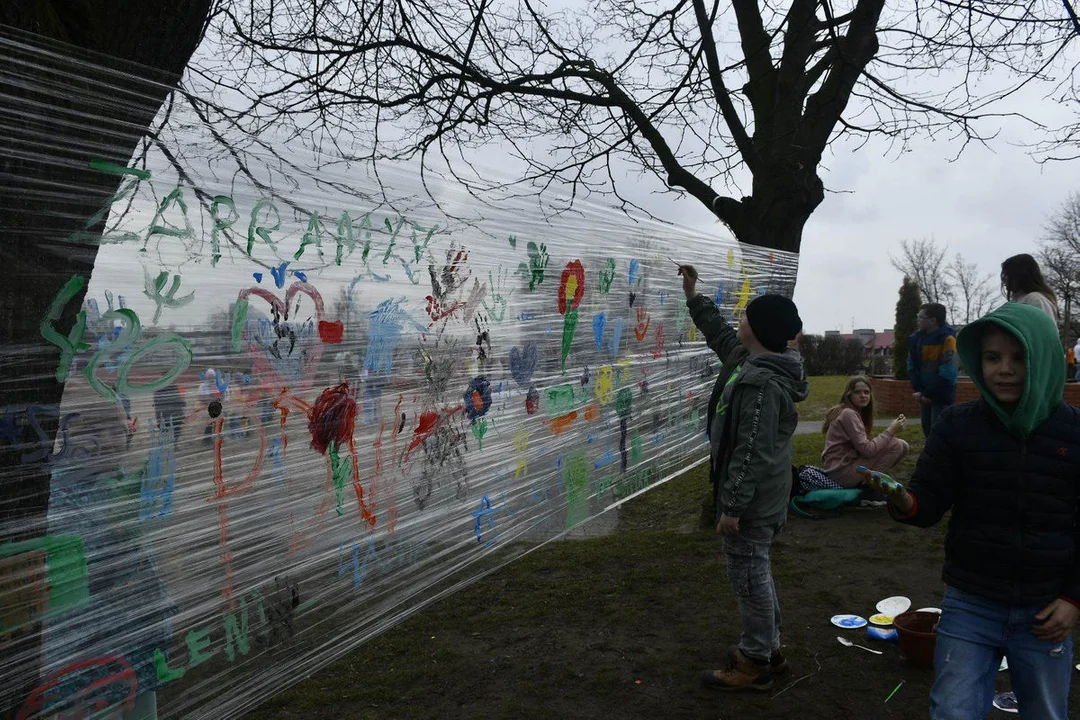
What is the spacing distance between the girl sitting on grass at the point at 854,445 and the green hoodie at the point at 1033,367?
2.77 metres

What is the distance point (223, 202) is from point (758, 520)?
1983 mm

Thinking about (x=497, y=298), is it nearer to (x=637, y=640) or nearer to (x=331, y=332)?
(x=331, y=332)

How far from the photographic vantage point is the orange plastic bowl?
279cm

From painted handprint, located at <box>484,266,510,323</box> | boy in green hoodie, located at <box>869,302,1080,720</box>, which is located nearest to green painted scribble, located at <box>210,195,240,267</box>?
painted handprint, located at <box>484,266,510,323</box>

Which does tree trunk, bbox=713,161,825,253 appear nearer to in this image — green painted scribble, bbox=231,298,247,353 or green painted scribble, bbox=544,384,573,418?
green painted scribble, bbox=544,384,573,418

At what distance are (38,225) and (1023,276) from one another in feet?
12.8

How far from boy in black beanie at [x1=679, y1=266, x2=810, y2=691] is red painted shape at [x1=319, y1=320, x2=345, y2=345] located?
4.70 feet

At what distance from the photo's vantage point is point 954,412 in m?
2.05

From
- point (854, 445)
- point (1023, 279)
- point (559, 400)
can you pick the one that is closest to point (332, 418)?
point (559, 400)

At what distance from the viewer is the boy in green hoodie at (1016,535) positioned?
183 cm

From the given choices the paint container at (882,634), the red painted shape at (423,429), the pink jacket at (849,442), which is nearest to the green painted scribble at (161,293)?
the red painted shape at (423,429)

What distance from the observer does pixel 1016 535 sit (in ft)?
6.07

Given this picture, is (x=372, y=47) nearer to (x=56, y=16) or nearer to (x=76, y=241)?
(x=56, y=16)

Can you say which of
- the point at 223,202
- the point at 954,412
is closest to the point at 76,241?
the point at 223,202
